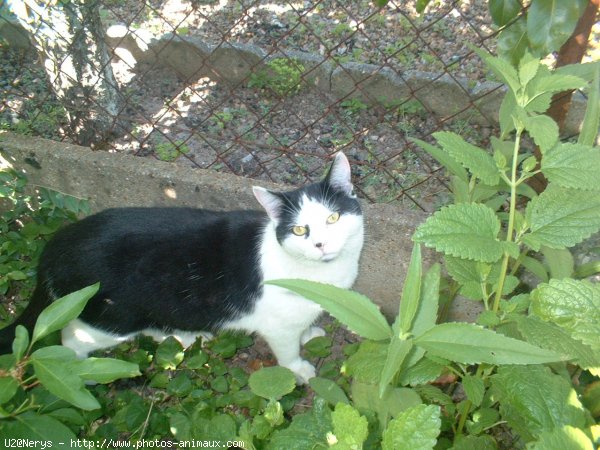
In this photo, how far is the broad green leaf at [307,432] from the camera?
46.0 inches

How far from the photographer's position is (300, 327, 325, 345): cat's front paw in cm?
238

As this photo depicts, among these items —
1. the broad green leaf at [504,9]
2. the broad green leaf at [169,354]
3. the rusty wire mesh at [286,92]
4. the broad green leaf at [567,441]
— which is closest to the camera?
the broad green leaf at [567,441]

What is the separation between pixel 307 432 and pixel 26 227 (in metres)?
2.07

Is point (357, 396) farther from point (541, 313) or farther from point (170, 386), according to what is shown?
point (170, 386)

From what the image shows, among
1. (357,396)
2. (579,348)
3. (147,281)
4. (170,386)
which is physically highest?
(579,348)

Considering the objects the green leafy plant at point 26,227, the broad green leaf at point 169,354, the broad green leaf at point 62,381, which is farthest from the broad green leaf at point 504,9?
the green leafy plant at point 26,227

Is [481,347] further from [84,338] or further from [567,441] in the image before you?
[84,338]

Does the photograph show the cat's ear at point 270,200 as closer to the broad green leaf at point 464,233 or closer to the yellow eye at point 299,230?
the yellow eye at point 299,230

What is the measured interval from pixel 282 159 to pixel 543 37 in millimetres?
1643

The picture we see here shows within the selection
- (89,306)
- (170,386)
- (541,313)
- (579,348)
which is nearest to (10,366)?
(89,306)

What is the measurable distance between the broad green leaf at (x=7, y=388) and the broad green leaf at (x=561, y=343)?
43.3 inches

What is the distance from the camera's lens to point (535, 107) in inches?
45.4

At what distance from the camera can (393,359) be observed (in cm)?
95

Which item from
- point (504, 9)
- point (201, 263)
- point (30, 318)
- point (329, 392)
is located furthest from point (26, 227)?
point (504, 9)
